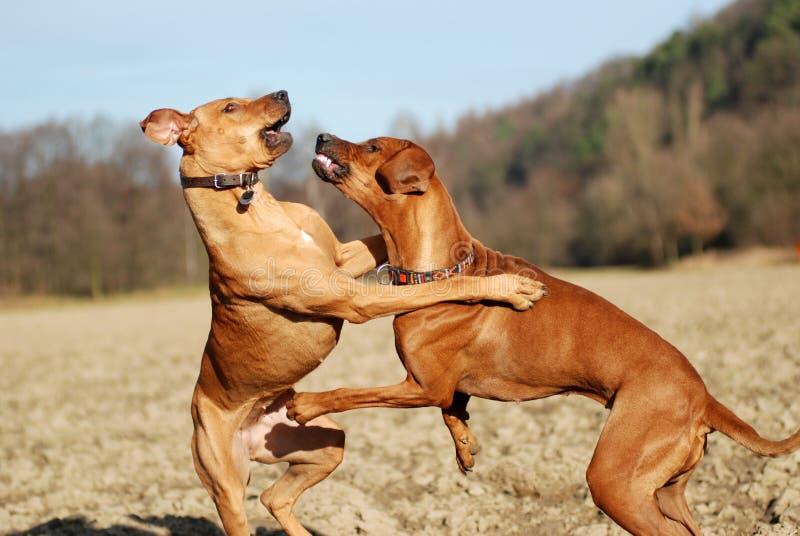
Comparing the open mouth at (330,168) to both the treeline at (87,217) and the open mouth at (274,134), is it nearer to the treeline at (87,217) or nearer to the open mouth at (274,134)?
the open mouth at (274,134)

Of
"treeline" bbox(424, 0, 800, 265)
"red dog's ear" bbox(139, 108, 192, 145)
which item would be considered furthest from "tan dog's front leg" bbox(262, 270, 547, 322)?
"treeline" bbox(424, 0, 800, 265)

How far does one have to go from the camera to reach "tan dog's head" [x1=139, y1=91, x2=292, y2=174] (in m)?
5.41

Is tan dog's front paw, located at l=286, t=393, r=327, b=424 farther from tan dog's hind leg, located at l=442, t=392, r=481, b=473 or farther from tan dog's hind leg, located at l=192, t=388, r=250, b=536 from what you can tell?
tan dog's hind leg, located at l=442, t=392, r=481, b=473

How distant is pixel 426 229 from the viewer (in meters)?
5.20

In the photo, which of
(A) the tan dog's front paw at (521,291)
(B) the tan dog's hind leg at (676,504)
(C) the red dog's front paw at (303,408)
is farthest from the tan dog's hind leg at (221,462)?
(B) the tan dog's hind leg at (676,504)

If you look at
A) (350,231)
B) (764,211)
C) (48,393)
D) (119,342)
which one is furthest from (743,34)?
(48,393)

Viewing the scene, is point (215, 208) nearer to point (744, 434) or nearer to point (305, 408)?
point (305, 408)

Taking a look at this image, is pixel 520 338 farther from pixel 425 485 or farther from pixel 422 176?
pixel 425 485

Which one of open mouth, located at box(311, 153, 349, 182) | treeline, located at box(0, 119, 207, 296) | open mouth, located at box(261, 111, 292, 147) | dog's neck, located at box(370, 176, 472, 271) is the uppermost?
open mouth, located at box(261, 111, 292, 147)

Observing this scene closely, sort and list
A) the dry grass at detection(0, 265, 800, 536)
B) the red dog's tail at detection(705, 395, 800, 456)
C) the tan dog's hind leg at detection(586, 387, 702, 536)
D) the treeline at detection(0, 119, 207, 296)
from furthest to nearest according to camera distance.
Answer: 1. the treeline at detection(0, 119, 207, 296)
2. the dry grass at detection(0, 265, 800, 536)
3. the red dog's tail at detection(705, 395, 800, 456)
4. the tan dog's hind leg at detection(586, 387, 702, 536)

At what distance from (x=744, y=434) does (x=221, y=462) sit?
3.17 metres

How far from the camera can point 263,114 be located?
17.8 feet

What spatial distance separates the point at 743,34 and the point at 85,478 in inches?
3465

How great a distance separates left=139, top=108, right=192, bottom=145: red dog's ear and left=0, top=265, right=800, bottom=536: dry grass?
10.5 ft
